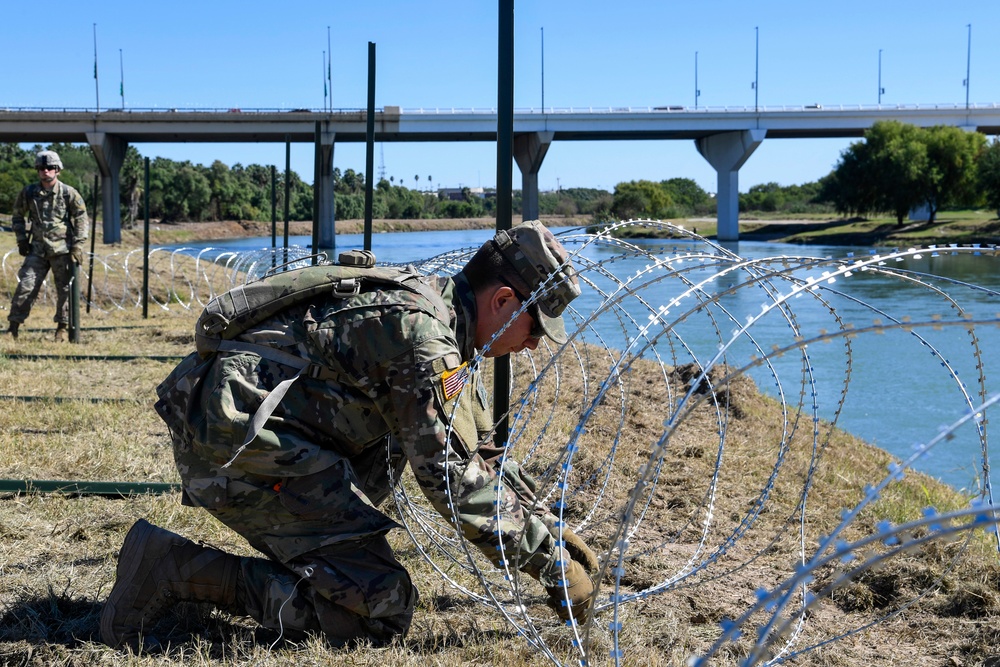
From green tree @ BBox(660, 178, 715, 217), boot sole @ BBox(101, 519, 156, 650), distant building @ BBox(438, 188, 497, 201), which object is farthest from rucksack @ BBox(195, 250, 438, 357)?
distant building @ BBox(438, 188, 497, 201)

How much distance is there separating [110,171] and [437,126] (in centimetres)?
1744

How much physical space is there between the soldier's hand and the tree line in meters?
2.11

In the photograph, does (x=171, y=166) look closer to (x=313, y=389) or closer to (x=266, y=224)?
(x=266, y=224)

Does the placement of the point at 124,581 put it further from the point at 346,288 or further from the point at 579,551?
the point at 579,551

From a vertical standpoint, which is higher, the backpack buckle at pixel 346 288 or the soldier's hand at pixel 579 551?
the backpack buckle at pixel 346 288

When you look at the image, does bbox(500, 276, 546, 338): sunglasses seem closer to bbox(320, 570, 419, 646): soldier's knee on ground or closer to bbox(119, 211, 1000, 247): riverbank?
bbox(320, 570, 419, 646): soldier's knee on ground

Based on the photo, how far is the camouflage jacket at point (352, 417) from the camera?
10.4 feet

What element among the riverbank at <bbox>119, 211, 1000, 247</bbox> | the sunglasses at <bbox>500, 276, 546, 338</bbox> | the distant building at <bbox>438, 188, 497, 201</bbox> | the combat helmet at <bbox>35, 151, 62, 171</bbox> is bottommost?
the sunglasses at <bbox>500, 276, 546, 338</bbox>

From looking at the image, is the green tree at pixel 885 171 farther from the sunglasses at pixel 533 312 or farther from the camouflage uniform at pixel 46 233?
the sunglasses at pixel 533 312

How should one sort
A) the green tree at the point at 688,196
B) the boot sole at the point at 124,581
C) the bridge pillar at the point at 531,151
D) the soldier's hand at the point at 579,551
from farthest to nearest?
the green tree at the point at 688,196, the bridge pillar at the point at 531,151, the soldier's hand at the point at 579,551, the boot sole at the point at 124,581

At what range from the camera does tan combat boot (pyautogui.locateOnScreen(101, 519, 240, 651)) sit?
10.9ft

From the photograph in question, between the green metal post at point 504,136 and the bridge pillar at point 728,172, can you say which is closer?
the green metal post at point 504,136

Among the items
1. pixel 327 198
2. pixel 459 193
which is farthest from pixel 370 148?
pixel 459 193

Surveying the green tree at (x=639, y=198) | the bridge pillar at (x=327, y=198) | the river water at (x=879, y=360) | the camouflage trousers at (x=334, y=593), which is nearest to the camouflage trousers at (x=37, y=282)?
the river water at (x=879, y=360)
